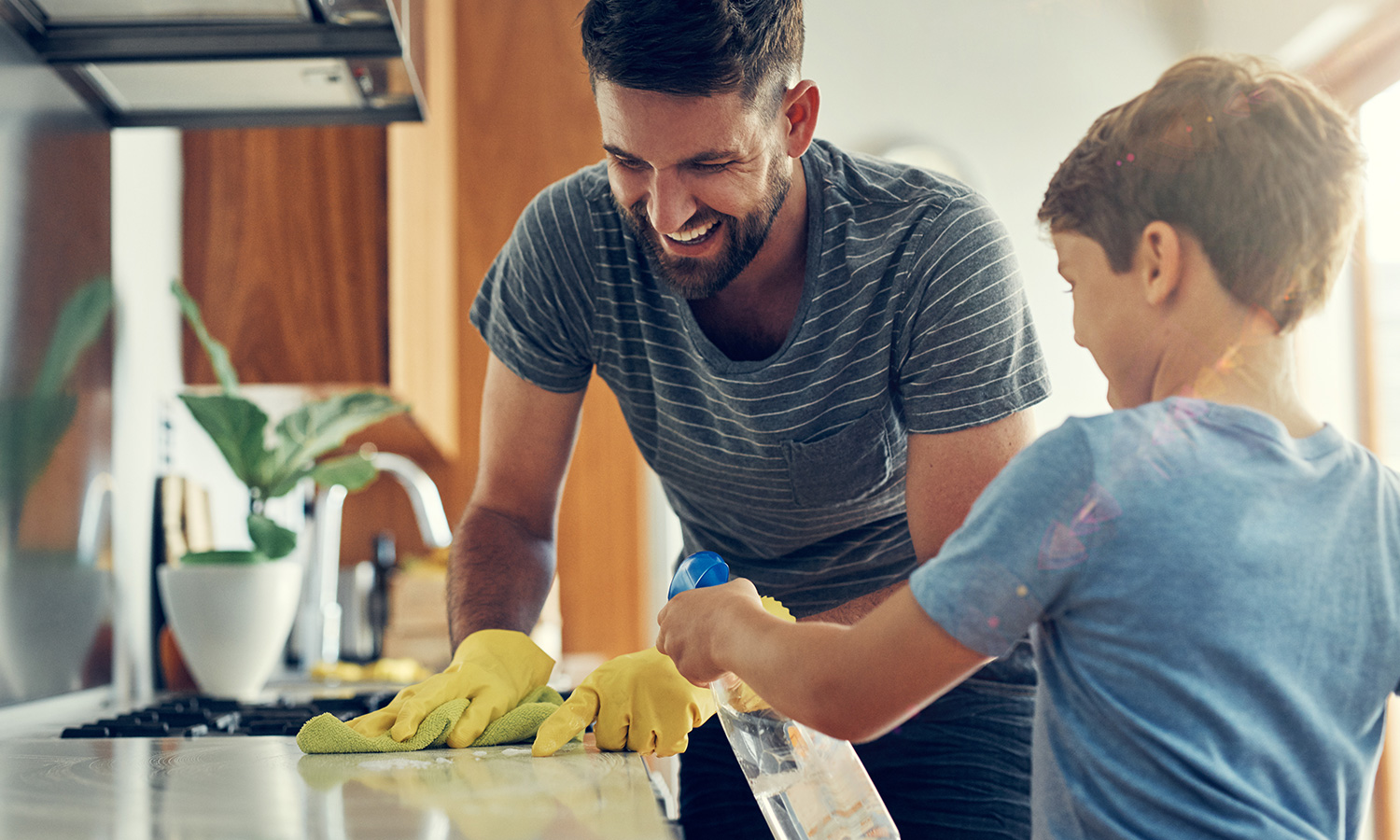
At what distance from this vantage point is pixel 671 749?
2.82 ft

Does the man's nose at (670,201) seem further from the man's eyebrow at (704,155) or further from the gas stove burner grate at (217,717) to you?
the gas stove burner grate at (217,717)

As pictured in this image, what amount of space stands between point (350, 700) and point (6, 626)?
0.35 meters

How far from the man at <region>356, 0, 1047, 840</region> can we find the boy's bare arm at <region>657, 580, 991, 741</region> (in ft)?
0.52

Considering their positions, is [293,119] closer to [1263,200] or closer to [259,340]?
[259,340]

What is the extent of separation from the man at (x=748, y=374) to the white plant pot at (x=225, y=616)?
0.35 metres

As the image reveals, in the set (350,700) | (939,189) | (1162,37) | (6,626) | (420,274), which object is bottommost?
(350,700)

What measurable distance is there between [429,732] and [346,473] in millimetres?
783

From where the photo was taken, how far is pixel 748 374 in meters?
1.09

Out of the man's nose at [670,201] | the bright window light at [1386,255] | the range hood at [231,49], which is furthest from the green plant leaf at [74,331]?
the bright window light at [1386,255]

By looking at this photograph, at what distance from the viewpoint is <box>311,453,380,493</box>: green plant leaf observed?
152cm

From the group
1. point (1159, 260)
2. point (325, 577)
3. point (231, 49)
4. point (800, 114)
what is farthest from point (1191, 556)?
point (325, 577)

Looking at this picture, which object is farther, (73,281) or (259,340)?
(259,340)

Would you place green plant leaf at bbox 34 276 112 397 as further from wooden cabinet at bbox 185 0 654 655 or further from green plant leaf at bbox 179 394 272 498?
wooden cabinet at bbox 185 0 654 655

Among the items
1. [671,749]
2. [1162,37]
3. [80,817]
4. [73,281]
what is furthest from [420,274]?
[1162,37]
